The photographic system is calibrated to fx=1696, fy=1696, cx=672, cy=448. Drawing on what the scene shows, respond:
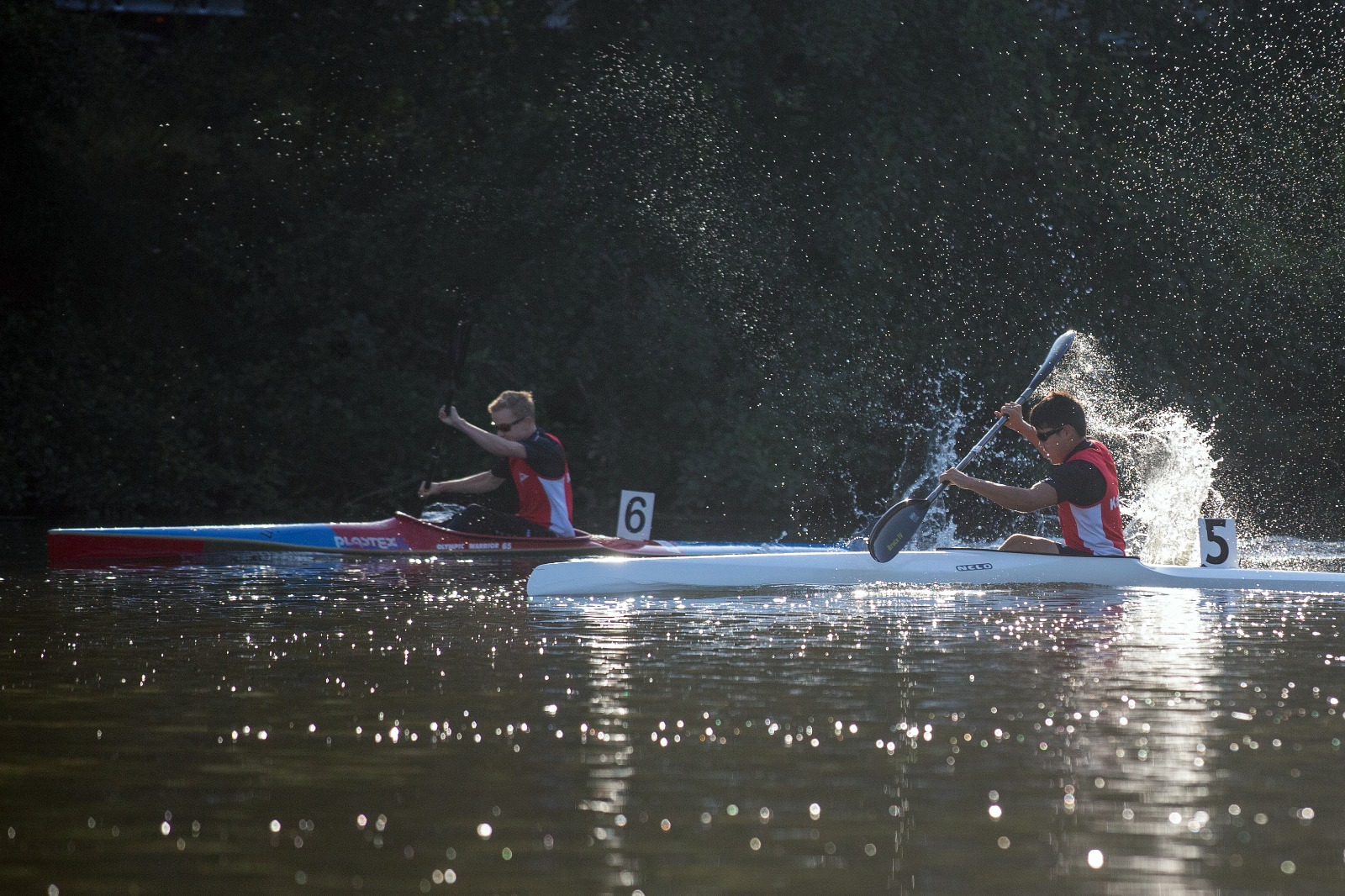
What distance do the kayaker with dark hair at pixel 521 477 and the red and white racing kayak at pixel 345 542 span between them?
0.11 metres

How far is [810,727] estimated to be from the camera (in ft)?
17.8

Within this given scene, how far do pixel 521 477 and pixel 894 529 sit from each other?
339cm

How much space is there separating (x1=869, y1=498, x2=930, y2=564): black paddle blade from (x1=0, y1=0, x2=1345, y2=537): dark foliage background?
9.35 metres

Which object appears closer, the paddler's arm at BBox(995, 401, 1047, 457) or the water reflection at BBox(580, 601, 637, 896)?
the water reflection at BBox(580, 601, 637, 896)

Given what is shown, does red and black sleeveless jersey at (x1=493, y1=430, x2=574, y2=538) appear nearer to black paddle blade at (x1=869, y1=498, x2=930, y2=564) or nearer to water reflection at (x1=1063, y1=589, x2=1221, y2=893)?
black paddle blade at (x1=869, y1=498, x2=930, y2=564)

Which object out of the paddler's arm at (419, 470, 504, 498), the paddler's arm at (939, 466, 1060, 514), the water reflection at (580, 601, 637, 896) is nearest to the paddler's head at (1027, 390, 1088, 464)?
the paddler's arm at (939, 466, 1060, 514)

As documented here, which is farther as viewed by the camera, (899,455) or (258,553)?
(899,455)

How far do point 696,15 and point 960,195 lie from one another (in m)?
4.21

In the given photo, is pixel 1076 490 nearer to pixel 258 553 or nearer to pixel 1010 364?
pixel 258 553

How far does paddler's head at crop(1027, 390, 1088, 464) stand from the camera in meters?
10.4

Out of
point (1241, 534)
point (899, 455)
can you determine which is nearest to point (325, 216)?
point (899, 455)

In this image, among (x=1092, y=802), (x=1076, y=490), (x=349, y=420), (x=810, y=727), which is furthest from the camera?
(x=349, y=420)

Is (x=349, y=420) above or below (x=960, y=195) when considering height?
below

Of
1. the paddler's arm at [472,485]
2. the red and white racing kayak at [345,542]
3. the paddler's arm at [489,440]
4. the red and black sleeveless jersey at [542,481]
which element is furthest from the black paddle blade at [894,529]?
the paddler's arm at [472,485]
